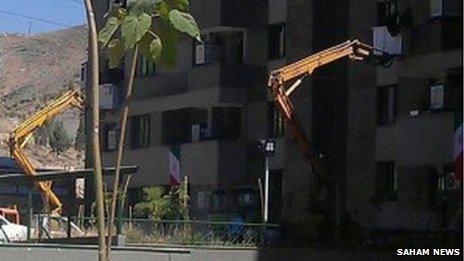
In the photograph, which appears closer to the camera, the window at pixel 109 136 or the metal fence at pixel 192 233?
the metal fence at pixel 192 233

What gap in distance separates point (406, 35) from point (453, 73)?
2350 mm

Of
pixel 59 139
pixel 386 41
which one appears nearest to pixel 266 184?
pixel 386 41

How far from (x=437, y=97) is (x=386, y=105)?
4.16m

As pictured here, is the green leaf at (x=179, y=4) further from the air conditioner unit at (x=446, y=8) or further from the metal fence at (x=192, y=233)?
the air conditioner unit at (x=446, y=8)

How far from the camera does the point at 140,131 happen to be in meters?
49.7

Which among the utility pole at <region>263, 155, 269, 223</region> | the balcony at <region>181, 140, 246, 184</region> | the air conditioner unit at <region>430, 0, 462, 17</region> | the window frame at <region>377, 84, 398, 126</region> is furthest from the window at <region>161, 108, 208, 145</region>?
the air conditioner unit at <region>430, 0, 462, 17</region>

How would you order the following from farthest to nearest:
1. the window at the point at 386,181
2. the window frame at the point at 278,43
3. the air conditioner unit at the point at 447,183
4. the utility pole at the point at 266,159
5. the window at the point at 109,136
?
the window at the point at 109,136, the window frame at the point at 278,43, the utility pole at the point at 266,159, the window at the point at 386,181, the air conditioner unit at the point at 447,183

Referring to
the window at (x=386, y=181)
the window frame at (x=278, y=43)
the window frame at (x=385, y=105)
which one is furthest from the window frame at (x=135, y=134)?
the window at (x=386, y=181)

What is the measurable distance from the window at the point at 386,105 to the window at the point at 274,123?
493 centimetres

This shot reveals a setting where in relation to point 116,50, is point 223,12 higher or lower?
higher

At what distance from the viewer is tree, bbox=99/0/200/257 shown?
227 inches

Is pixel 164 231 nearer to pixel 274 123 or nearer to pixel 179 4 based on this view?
pixel 274 123

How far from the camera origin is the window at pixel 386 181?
37.4m

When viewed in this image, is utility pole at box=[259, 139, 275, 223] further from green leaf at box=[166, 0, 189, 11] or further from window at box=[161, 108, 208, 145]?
green leaf at box=[166, 0, 189, 11]
